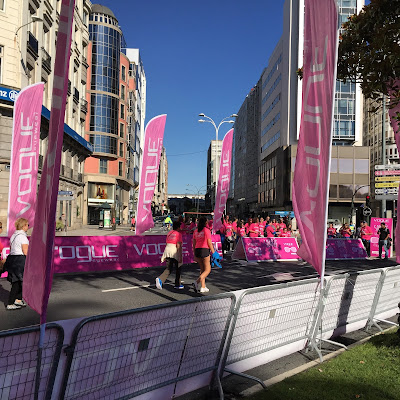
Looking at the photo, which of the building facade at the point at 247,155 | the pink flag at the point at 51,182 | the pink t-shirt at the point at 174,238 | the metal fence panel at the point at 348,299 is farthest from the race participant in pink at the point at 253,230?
the building facade at the point at 247,155

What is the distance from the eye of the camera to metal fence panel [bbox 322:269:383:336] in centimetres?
577

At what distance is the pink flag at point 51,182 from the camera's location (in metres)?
3.23

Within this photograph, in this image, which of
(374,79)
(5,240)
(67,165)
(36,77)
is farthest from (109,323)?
(67,165)

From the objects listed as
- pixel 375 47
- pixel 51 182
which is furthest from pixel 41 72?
pixel 51 182

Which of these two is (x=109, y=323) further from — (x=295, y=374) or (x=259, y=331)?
(x=295, y=374)

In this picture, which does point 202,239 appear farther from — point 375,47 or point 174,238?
point 375,47

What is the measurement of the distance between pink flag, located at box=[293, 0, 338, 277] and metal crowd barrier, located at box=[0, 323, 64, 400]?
360 centimetres

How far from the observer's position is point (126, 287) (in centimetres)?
1005

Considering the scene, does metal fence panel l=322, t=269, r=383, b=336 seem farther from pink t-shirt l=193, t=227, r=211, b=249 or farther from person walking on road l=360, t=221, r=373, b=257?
person walking on road l=360, t=221, r=373, b=257

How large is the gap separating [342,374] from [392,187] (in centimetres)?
1816

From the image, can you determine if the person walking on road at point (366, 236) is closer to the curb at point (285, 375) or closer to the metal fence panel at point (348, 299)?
the metal fence panel at point (348, 299)

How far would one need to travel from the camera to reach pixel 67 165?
37.8 m

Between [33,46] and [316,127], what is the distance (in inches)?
1132

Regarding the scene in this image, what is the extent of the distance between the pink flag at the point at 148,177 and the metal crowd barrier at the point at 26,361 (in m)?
10.1
